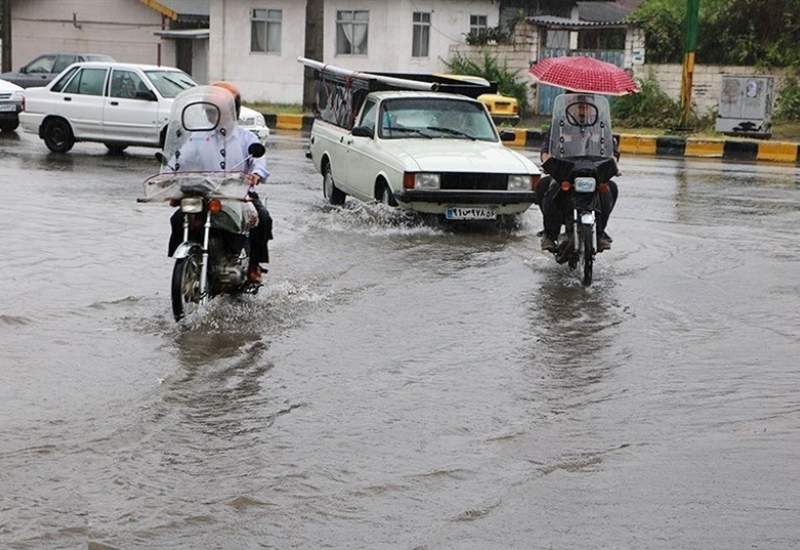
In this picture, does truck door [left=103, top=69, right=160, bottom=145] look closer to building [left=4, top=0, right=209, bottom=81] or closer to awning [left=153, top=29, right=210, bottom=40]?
awning [left=153, top=29, right=210, bottom=40]

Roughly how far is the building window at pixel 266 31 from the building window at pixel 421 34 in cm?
428

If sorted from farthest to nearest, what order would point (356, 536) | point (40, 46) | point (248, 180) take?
point (40, 46) → point (248, 180) → point (356, 536)

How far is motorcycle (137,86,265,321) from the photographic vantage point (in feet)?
29.4

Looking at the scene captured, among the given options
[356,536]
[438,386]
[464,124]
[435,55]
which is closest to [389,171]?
[464,124]

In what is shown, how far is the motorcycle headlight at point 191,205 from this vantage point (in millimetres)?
8938

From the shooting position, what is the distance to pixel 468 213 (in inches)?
549

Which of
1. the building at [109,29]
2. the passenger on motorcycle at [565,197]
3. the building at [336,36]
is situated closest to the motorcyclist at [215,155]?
the passenger on motorcycle at [565,197]

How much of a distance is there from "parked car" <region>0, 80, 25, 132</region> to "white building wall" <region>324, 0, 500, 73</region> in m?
14.1

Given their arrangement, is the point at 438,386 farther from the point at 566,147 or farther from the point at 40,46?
the point at 40,46

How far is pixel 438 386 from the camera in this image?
25.2 ft

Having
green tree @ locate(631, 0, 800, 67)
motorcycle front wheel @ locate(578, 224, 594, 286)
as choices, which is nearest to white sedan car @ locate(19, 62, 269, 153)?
motorcycle front wheel @ locate(578, 224, 594, 286)

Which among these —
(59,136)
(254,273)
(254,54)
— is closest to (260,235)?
(254,273)

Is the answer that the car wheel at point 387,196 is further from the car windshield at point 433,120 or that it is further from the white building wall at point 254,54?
the white building wall at point 254,54

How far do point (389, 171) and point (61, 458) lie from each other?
27.4ft
